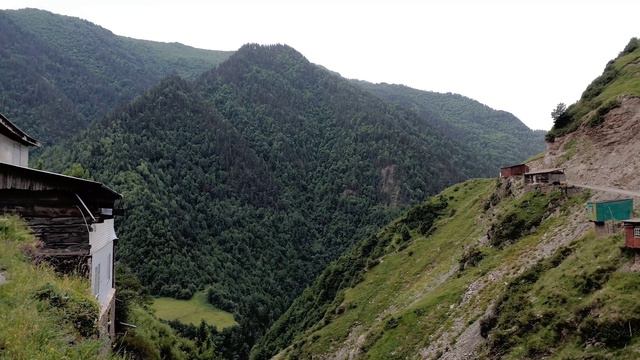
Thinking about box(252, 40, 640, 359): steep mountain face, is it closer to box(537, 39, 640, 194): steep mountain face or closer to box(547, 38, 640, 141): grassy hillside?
box(537, 39, 640, 194): steep mountain face

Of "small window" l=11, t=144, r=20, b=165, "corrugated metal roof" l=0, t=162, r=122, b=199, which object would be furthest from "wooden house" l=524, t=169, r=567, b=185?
"small window" l=11, t=144, r=20, b=165

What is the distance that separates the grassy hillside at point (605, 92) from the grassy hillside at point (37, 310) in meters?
39.5

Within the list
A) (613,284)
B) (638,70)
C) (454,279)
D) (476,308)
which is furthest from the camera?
(638,70)

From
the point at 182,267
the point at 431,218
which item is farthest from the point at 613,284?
the point at 182,267

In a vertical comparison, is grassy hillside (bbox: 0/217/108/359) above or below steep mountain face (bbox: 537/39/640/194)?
below

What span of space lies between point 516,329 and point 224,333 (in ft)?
308

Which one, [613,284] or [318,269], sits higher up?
[613,284]

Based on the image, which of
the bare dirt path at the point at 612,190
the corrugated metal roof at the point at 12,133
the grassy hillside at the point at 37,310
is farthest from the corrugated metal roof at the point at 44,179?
the bare dirt path at the point at 612,190

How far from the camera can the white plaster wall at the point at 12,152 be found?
77.4ft

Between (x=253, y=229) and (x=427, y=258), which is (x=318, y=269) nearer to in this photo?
(x=253, y=229)

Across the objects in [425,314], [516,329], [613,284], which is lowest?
[425,314]

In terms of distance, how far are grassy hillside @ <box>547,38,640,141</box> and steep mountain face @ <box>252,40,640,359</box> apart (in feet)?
0.87

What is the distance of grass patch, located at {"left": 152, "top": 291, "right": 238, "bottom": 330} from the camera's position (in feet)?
363

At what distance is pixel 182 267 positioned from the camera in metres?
134
